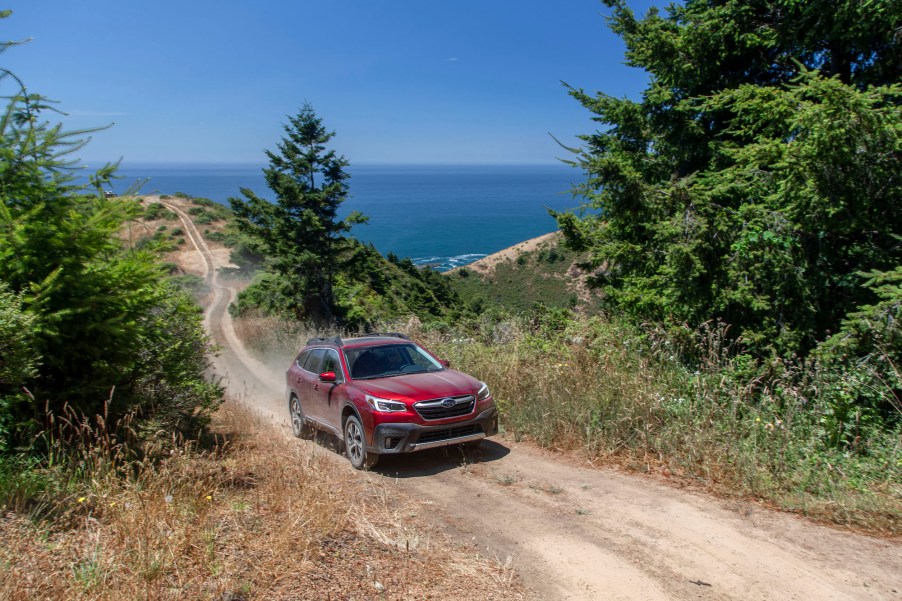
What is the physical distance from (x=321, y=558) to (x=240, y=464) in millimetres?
3245


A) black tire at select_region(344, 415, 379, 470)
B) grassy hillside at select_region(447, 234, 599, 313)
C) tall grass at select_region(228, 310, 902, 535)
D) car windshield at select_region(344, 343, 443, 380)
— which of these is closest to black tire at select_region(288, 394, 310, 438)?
car windshield at select_region(344, 343, 443, 380)

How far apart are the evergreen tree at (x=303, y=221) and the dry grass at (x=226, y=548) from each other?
21.0 metres

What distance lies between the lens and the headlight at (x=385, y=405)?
315 inches

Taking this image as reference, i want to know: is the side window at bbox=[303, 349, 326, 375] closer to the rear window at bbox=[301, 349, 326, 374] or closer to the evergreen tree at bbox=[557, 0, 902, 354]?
the rear window at bbox=[301, 349, 326, 374]

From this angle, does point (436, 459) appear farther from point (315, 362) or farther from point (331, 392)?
point (315, 362)

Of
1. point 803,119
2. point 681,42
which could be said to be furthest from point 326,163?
point 803,119

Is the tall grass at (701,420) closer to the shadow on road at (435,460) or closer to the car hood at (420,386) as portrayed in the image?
the shadow on road at (435,460)

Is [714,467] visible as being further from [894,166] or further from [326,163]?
[326,163]

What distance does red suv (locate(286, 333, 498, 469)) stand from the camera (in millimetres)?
7949

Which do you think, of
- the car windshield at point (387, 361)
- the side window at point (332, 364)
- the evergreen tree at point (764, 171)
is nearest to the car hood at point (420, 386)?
the car windshield at point (387, 361)

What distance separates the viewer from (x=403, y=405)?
800cm

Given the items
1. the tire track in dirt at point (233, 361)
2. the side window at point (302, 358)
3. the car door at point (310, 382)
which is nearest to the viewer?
the car door at point (310, 382)

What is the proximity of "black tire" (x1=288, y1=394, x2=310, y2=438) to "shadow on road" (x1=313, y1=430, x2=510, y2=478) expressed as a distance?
1494 millimetres

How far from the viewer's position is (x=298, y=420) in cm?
1077
